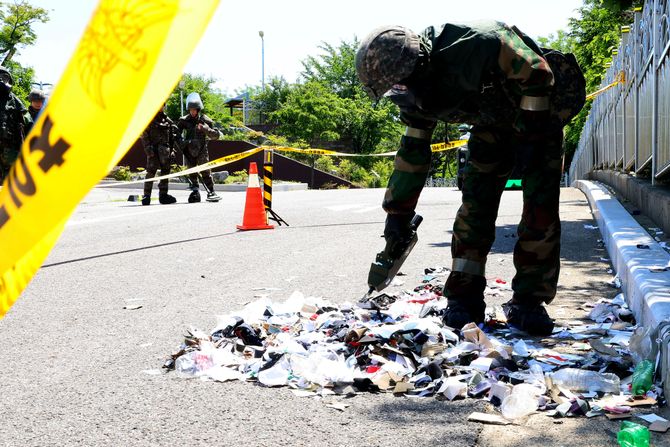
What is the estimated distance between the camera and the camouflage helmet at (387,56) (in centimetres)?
382

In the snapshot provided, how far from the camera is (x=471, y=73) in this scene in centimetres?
404

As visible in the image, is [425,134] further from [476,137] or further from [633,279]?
[633,279]

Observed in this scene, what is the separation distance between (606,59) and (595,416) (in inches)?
1404

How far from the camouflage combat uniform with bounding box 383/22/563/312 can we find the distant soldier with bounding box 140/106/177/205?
1199 centimetres

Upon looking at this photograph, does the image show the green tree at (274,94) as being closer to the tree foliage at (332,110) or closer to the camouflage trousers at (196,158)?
the tree foliage at (332,110)

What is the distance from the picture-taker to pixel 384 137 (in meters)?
53.9

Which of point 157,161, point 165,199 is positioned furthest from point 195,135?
point 165,199

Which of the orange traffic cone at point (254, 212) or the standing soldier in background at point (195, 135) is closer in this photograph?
the orange traffic cone at point (254, 212)

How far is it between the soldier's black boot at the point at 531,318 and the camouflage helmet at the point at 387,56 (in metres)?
1.52

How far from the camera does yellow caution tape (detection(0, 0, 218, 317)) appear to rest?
3.07ft

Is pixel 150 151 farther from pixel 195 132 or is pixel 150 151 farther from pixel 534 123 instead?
pixel 534 123

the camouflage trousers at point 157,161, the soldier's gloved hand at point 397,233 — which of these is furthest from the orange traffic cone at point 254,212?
the soldier's gloved hand at point 397,233

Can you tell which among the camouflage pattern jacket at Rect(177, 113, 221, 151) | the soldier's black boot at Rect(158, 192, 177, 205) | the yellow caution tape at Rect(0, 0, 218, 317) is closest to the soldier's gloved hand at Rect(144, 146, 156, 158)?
the soldier's black boot at Rect(158, 192, 177, 205)

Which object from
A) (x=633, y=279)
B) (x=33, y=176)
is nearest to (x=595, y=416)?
(x=633, y=279)
